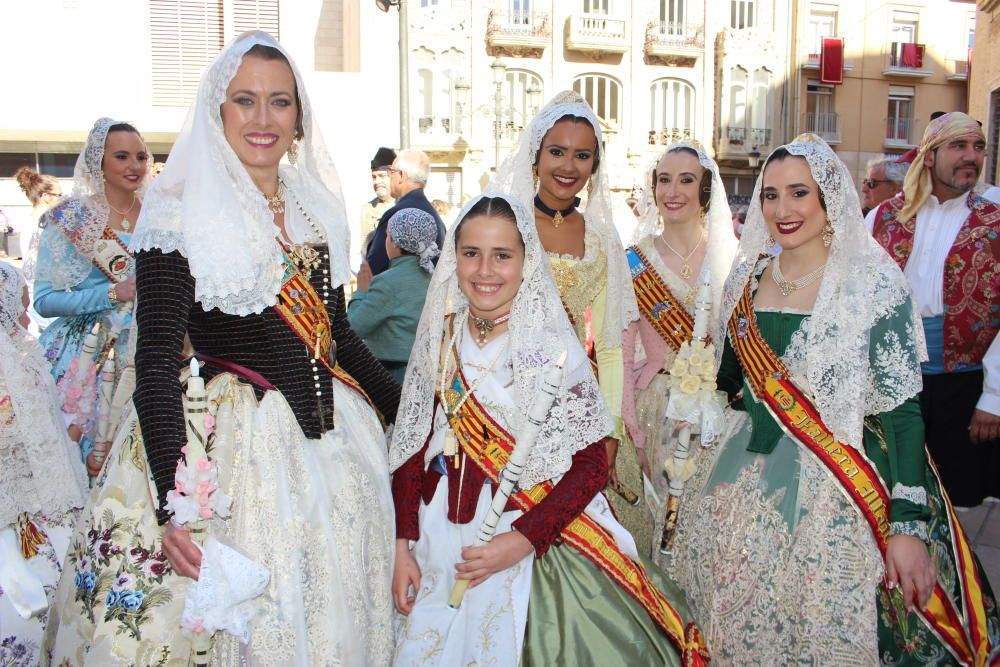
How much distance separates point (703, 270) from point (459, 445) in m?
1.63

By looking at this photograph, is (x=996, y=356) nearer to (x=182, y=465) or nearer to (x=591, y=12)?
(x=182, y=465)

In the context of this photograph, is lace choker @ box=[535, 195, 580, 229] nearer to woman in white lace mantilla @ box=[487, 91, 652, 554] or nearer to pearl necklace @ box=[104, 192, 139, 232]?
woman in white lace mantilla @ box=[487, 91, 652, 554]

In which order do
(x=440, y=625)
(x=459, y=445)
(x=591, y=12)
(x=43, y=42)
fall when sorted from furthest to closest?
(x=591, y=12)
(x=43, y=42)
(x=459, y=445)
(x=440, y=625)

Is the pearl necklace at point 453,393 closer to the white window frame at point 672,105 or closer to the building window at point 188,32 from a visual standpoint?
the building window at point 188,32

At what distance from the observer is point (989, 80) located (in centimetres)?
872

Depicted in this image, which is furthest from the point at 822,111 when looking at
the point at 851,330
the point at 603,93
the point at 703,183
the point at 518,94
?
→ the point at 851,330

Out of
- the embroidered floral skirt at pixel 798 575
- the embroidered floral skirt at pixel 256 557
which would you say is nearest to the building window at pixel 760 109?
the embroidered floral skirt at pixel 798 575

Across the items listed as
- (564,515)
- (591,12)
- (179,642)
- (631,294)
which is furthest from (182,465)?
(591,12)

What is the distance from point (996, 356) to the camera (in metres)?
3.15

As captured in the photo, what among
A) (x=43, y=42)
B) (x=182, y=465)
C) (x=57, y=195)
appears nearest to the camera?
(x=182, y=465)

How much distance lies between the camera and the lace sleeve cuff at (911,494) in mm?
2184

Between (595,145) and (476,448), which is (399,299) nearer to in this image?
(595,145)

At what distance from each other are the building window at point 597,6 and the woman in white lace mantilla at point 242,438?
2409 centimetres

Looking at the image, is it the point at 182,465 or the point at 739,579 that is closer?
the point at 182,465
